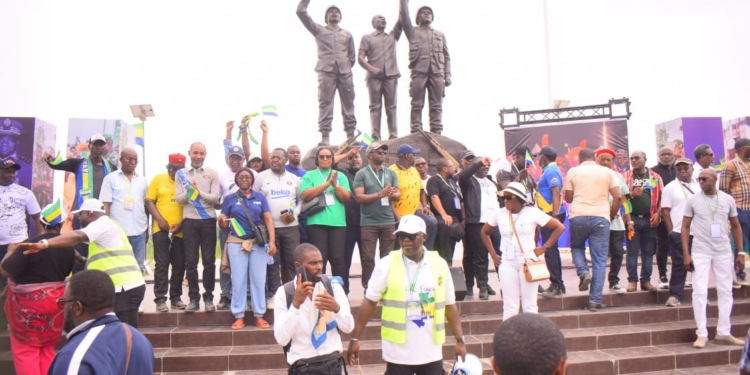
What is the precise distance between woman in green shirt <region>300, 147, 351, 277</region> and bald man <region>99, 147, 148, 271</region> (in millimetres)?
1798

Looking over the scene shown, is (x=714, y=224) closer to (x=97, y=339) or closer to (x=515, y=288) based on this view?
(x=515, y=288)

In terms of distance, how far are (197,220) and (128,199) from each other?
774 mm

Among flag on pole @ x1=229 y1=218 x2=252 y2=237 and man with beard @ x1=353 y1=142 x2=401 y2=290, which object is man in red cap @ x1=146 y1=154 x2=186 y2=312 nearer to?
flag on pole @ x1=229 y1=218 x2=252 y2=237

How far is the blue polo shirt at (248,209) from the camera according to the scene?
19.9 ft

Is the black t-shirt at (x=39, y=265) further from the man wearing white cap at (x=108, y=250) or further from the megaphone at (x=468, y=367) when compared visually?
the megaphone at (x=468, y=367)

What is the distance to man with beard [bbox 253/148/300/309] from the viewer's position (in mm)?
6449

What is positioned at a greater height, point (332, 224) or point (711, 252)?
point (332, 224)

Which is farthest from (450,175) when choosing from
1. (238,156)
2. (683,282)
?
(683,282)

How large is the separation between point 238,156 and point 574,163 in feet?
34.0

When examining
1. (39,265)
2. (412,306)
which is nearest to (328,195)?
(39,265)

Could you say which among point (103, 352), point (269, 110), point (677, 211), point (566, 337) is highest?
point (269, 110)

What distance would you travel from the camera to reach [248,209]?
6121mm

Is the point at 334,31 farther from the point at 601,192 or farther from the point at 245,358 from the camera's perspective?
the point at 245,358

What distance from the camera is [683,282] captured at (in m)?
6.83
